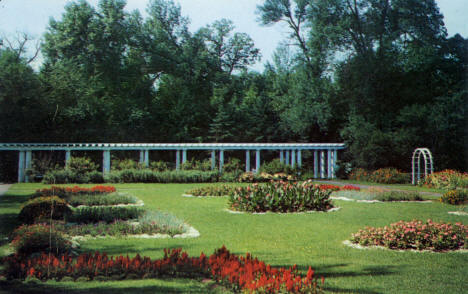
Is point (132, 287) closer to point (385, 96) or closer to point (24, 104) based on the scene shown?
point (24, 104)

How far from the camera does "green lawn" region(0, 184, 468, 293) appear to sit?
4355 mm

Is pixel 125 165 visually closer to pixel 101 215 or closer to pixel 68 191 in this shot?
pixel 68 191

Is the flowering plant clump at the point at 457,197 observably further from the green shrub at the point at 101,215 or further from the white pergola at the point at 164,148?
the white pergola at the point at 164,148

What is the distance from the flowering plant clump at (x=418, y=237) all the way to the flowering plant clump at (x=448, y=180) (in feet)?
35.0

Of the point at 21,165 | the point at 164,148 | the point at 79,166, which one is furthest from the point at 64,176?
the point at 164,148

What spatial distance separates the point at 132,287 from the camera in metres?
4.28

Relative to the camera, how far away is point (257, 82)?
2511 cm

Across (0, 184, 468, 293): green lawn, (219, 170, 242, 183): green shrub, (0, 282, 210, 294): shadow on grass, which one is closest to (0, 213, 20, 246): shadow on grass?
(0, 184, 468, 293): green lawn

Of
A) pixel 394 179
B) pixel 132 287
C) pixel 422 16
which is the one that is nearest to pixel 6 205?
pixel 132 287

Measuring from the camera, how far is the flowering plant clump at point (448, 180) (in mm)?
16200

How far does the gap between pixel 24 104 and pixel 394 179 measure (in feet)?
62.4

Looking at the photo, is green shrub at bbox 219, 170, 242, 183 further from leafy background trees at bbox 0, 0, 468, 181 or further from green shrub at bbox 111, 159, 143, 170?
leafy background trees at bbox 0, 0, 468, 181

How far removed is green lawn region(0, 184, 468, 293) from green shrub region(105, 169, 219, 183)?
911cm

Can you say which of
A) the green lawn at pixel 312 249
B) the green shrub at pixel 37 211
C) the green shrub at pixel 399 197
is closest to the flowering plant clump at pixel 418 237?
the green lawn at pixel 312 249
